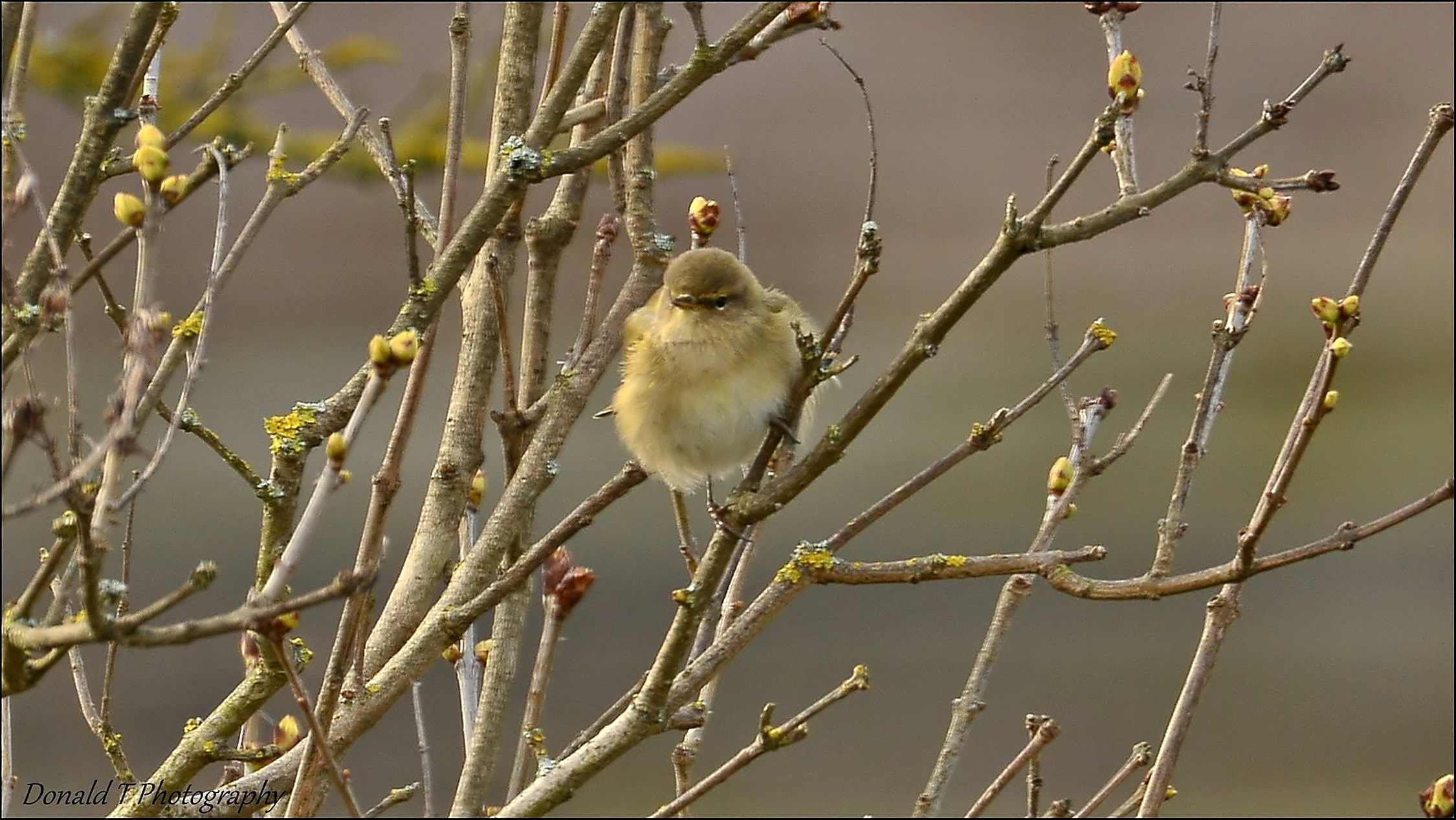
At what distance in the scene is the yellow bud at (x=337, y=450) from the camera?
132 centimetres

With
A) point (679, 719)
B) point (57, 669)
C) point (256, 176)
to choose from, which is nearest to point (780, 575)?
point (679, 719)

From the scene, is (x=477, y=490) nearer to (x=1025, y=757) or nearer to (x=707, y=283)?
(x=707, y=283)

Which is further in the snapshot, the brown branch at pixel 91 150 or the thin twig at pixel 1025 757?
the thin twig at pixel 1025 757

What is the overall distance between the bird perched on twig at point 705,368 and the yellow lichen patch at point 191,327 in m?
1.00

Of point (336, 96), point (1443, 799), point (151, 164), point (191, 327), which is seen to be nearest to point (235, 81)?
point (191, 327)

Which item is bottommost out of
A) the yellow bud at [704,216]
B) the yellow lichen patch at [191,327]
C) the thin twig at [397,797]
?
the thin twig at [397,797]

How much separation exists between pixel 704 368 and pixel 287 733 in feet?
3.26

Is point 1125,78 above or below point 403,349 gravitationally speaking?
above

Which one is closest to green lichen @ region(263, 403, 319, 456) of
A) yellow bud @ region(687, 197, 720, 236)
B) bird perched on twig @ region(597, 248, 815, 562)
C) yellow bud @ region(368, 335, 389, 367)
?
yellow bud @ region(368, 335, 389, 367)

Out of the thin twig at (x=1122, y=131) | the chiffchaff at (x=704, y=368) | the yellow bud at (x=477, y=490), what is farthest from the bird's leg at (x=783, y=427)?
the thin twig at (x=1122, y=131)

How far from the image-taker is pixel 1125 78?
66.2 inches

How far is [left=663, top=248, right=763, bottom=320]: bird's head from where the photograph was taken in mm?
2707

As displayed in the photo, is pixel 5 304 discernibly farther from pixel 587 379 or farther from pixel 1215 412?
pixel 1215 412

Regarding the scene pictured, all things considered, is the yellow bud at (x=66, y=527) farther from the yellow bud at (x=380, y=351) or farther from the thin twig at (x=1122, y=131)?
the thin twig at (x=1122, y=131)
